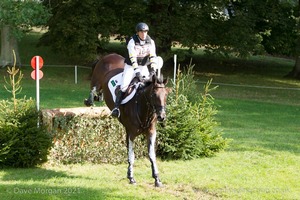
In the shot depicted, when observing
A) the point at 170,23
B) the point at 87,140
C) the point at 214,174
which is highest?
the point at 170,23

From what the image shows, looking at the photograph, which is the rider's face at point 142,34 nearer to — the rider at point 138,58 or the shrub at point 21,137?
the rider at point 138,58

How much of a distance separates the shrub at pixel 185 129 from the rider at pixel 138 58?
1.99 meters

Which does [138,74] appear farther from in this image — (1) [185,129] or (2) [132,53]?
(1) [185,129]

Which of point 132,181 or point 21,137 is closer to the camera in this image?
point 132,181

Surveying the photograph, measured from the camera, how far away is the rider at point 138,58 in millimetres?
8719

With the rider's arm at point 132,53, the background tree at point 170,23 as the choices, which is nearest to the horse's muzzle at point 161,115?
the rider's arm at point 132,53

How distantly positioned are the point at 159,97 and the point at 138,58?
50.3 inches

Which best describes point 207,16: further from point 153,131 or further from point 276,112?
point 153,131

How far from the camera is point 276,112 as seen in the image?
65.0 ft

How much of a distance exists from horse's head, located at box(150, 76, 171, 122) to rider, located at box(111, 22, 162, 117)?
0.52 meters

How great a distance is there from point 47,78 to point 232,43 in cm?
989

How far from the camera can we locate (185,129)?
10922 millimetres

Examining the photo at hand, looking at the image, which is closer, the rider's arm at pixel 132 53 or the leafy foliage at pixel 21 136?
the rider's arm at pixel 132 53

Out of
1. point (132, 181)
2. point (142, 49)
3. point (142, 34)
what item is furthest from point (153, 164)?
point (142, 34)
